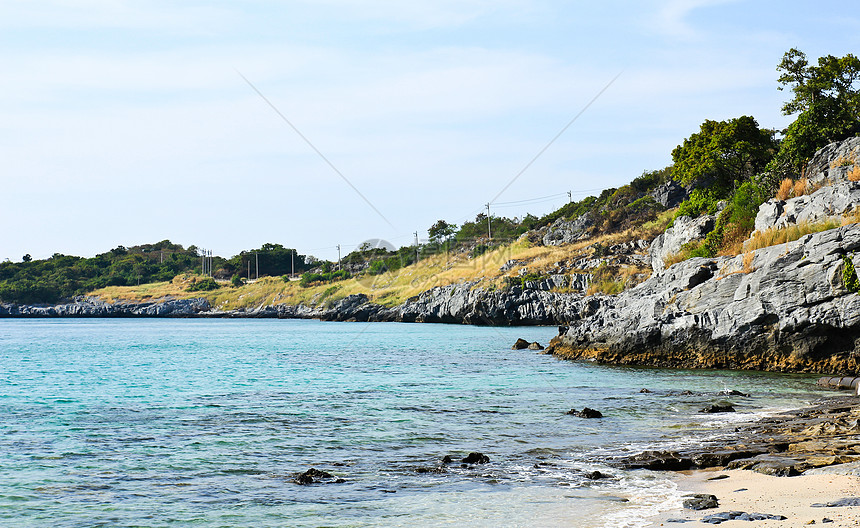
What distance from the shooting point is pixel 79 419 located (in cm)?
1955

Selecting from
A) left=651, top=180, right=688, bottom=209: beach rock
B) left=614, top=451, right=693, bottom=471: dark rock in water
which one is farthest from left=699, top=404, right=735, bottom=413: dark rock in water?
left=651, top=180, right=688, bottom=209: beach rock

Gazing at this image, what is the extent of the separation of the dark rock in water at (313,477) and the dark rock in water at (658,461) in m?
5.52

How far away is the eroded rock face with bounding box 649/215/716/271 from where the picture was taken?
42.5 metres

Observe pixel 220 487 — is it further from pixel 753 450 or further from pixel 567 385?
pixel 567 385

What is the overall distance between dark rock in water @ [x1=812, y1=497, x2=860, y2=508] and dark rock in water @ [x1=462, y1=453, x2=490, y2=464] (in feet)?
20.4

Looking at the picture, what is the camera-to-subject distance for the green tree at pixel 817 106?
3897 cm

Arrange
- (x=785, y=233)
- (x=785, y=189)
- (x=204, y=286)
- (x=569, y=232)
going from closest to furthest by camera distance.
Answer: (x=785, y=233)
(x=785, y=189)
(x=569, y=232)
(x=204, y=286)

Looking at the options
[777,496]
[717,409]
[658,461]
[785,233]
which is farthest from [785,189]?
[777,496]

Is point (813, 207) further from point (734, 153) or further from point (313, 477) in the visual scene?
point (313, 477)

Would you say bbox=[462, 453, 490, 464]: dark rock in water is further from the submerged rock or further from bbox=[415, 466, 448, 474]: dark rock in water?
the submerged rock

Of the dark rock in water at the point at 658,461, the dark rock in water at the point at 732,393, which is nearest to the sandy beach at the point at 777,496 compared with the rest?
the dark rock in water at the point at 658,461

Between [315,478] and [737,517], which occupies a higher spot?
[737,517]

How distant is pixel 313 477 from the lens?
1235 cm

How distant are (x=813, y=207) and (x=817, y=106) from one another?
43.2 ft
